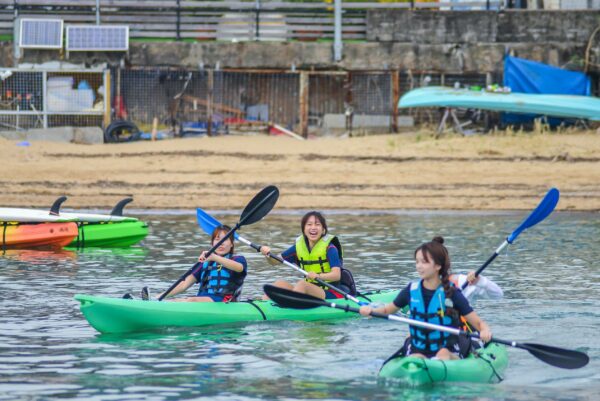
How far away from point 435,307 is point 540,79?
18.6 meters

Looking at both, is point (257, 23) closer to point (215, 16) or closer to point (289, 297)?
point (215, 16)

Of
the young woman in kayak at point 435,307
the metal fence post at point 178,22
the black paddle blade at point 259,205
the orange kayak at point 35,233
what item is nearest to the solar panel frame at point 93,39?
the metal fence post at point 178,22

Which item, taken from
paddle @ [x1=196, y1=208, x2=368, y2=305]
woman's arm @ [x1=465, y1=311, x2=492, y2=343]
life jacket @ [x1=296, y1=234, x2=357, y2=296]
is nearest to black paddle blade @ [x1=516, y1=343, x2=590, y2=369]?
woman's arm @ [x1=465, y1=311, x2=492, y2=343]

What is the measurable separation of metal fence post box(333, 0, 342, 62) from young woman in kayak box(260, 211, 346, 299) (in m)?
15.8

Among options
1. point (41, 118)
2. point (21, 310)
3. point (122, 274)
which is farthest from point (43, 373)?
point (41, 118)

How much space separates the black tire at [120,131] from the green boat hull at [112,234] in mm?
9265

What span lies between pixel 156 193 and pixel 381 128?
276 inches

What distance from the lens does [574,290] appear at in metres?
12.5

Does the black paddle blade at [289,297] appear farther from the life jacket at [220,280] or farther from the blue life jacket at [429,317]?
the blue life jacket at [429,317]

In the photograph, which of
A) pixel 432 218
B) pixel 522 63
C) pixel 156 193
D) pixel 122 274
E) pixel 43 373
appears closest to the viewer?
pixel 43 373

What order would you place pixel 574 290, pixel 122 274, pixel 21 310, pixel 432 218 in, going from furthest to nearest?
pixel 432 218
pixel 122 274
pixel 574 290
pixel 21 310

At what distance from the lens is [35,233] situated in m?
15.8

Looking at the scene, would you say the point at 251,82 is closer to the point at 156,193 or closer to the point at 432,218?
the point at 156,193

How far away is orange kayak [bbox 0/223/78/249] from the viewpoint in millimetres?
15695
